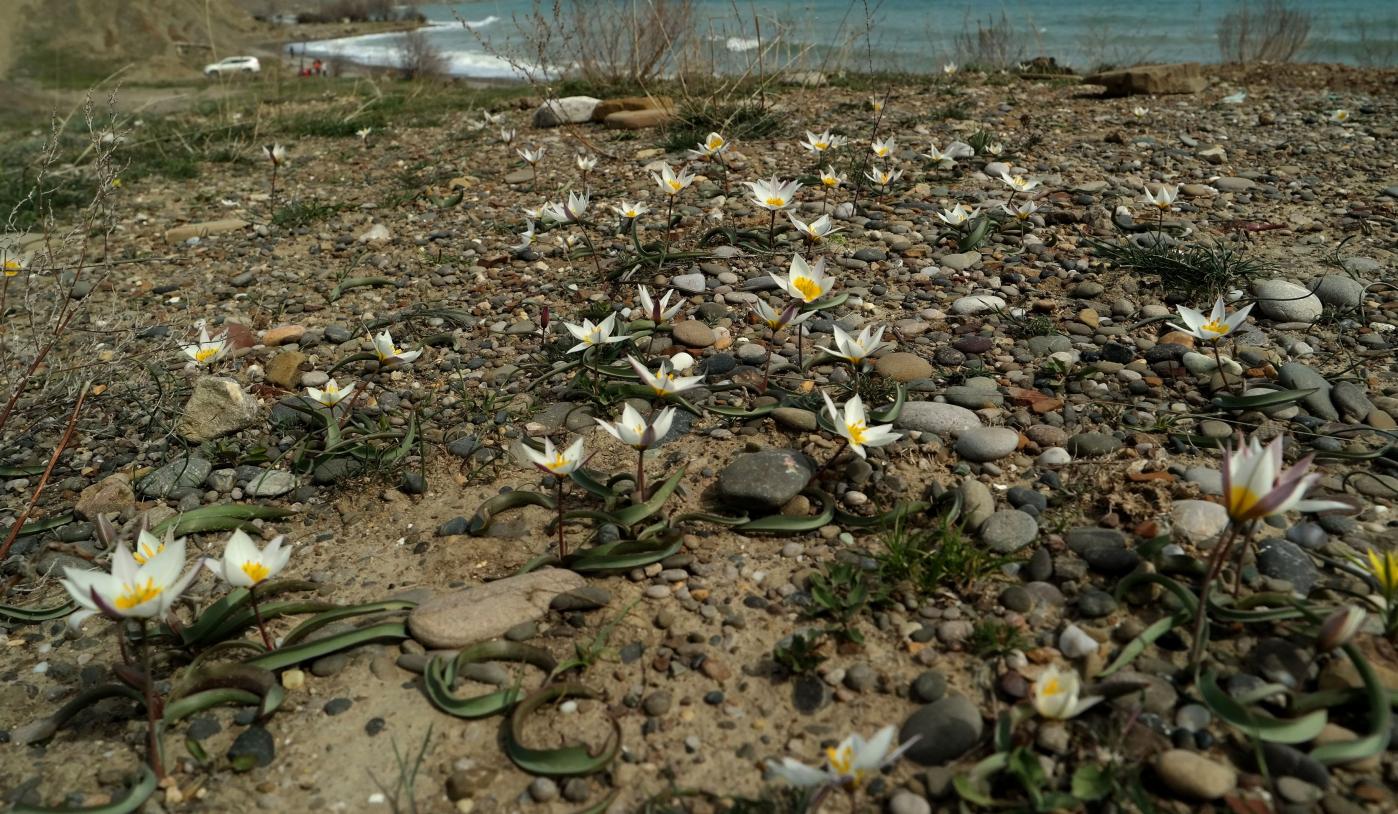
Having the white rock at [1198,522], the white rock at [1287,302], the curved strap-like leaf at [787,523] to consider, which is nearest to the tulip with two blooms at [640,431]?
the curved strap-like leaf at [787,523]

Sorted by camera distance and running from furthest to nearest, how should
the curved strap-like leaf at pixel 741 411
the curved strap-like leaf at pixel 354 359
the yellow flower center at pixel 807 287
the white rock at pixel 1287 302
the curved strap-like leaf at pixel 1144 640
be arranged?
the curved strap-like leaf at pixel 354 359 < the white rock at pixel 1287 302 < the yellow flower center at pixel 807 287 < the curved strap-like leaf at pixel 741 411 < the curved strap-like leaf at pixel 1144 640

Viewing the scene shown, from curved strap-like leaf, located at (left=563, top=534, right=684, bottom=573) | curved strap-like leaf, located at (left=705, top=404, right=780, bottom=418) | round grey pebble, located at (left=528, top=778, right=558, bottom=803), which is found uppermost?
curved strap-like leaf, located at (left=705, top=404, right=780, bottom=418)

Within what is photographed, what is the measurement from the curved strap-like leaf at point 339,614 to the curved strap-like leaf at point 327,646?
0.04 metres

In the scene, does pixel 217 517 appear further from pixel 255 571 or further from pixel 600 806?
pixel 600 806

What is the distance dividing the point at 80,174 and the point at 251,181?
1.01 metres

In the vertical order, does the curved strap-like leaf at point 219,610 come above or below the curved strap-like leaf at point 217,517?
below

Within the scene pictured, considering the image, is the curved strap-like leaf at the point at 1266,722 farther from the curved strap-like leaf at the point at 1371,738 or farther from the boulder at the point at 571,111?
the boulder at the point at 571,111

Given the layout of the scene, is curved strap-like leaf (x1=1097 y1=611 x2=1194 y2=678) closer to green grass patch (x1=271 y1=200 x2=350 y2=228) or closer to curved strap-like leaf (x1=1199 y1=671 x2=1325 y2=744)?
curved strap-like leaf (x1=1199 y1=671 x2=1325 y2=744)

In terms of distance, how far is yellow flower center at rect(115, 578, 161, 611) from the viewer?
1585 mm

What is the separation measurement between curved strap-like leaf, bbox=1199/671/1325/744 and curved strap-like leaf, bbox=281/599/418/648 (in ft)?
5.44

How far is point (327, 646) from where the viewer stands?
1931mm

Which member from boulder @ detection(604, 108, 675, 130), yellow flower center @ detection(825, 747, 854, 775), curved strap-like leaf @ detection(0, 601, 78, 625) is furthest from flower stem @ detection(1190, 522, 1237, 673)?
boulder @ detection(604, 108, 675, 130)

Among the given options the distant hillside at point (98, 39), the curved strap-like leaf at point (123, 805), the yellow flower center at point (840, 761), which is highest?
A: the distant hillside at point (98, 39)

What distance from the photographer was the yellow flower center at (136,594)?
5.20ft
